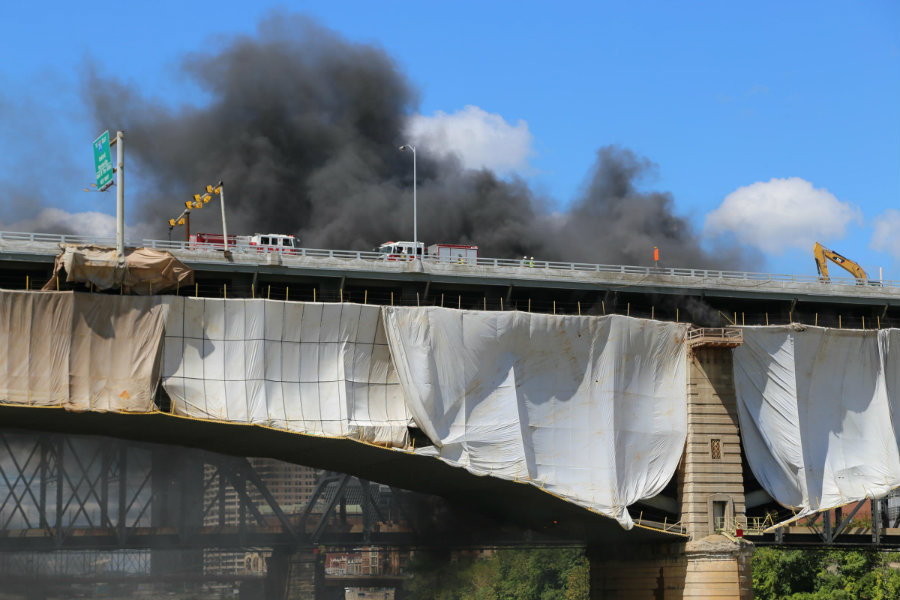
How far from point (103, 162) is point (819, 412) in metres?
49.0

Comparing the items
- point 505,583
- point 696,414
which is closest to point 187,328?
point 696,414

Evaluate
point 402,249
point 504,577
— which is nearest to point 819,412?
point 402,249

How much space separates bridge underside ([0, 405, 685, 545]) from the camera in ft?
225

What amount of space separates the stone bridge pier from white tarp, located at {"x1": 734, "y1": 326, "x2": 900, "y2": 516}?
1.42 meters

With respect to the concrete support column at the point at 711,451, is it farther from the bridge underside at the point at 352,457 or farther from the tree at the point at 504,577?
the tree at the point at 504,577

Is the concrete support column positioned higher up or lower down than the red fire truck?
lower down

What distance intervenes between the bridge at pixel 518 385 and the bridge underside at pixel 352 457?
1.18 feet

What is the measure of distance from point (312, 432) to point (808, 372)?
34.2 metres

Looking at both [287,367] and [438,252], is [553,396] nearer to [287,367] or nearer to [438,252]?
[438,252]

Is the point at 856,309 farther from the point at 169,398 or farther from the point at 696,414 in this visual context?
the point at 169,398

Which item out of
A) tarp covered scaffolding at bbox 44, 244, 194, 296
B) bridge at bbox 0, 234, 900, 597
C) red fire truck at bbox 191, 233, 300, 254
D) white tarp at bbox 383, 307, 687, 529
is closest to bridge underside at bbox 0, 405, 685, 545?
bridge at bbox 0, 234, 900, 597

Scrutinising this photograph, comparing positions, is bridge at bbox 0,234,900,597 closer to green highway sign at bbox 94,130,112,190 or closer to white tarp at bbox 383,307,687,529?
white tarp at bbox 383,307,687,529

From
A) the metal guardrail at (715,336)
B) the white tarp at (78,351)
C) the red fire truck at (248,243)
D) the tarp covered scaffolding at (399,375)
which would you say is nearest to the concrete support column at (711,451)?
the metal guardrail at (715,336)

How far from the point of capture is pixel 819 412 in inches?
3137
